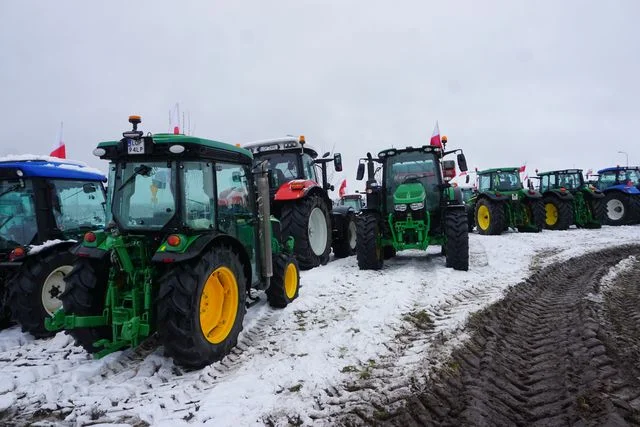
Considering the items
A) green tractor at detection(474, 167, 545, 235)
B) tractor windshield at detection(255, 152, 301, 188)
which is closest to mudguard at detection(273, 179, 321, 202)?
tractor windshield at detection(255, 152, 301, 188)

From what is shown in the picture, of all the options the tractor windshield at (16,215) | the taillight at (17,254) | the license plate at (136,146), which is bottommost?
the taillight at (17,254)

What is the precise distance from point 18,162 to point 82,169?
710 millimetres

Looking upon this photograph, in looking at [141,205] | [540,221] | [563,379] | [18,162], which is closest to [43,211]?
[18,162]

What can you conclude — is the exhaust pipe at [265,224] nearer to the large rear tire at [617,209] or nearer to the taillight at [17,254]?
the taillight at [17,254]

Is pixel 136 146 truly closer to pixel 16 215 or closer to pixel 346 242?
pixel 16 215

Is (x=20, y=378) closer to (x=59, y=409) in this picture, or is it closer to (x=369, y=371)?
(x=59, y=409)

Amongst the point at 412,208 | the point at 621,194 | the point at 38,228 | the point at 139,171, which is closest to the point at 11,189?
the point at 38,228

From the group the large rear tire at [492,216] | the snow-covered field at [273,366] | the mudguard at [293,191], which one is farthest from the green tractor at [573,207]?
the mudguard at [293,191]

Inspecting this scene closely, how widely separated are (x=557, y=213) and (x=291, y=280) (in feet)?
40.1

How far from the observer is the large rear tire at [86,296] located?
3.37m

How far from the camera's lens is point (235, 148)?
4.23 meters

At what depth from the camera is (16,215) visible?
4.91 m

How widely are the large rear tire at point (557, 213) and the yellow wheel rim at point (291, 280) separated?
11897mm

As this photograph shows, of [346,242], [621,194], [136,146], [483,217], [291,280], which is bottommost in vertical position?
[291,280]
